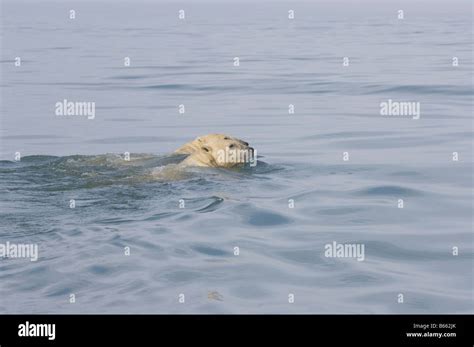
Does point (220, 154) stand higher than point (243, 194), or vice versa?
point (220, 154)

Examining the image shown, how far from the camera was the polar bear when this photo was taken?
13.8 m

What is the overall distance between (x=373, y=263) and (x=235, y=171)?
4.50 meters

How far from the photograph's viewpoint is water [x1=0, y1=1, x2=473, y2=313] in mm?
8773

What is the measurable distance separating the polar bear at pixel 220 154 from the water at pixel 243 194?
0.30 m

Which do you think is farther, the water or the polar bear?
the polar bear

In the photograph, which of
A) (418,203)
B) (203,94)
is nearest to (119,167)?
(418,203)

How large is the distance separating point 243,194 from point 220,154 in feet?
4.48

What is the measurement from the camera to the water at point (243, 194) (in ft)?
28.8

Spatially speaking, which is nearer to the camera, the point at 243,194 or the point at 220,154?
the point at 243,194

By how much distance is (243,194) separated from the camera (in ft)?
41.1

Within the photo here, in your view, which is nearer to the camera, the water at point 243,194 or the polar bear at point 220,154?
the water at point 243,194

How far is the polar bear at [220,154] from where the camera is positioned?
13.8 metres

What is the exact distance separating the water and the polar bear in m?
0.30
